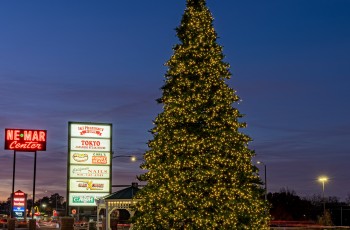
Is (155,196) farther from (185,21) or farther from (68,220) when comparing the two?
(68,220)

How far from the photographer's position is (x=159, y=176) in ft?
91.2

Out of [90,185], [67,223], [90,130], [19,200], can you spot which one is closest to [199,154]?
[90,130]

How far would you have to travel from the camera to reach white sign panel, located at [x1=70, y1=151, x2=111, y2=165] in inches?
1900

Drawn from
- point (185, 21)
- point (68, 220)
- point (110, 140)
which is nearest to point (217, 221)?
point (185, 21)

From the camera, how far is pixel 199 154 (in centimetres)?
2758

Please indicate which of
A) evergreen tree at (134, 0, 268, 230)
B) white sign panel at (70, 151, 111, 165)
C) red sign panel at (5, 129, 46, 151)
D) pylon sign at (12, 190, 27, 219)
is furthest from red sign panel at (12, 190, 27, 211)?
evergreen tree at (134, 0, 268, 230)

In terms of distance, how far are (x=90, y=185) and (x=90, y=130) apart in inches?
184

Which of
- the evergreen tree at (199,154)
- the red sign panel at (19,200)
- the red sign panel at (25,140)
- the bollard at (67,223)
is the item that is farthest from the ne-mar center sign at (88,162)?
the red sign panel at (19,200)

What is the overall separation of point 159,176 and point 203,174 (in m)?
2.23

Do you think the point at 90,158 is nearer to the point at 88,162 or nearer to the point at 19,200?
the point at 88,162

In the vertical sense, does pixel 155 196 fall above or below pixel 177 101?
below

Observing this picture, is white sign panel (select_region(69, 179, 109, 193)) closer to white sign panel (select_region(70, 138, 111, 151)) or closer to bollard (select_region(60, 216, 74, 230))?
white sign panel (select_region(70, 138, 111, 151))

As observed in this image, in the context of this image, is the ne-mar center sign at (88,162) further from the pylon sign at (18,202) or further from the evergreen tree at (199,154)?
the pylon sign at (18,202)

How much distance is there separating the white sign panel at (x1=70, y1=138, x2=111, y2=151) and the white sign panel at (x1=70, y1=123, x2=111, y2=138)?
16.2 inches
